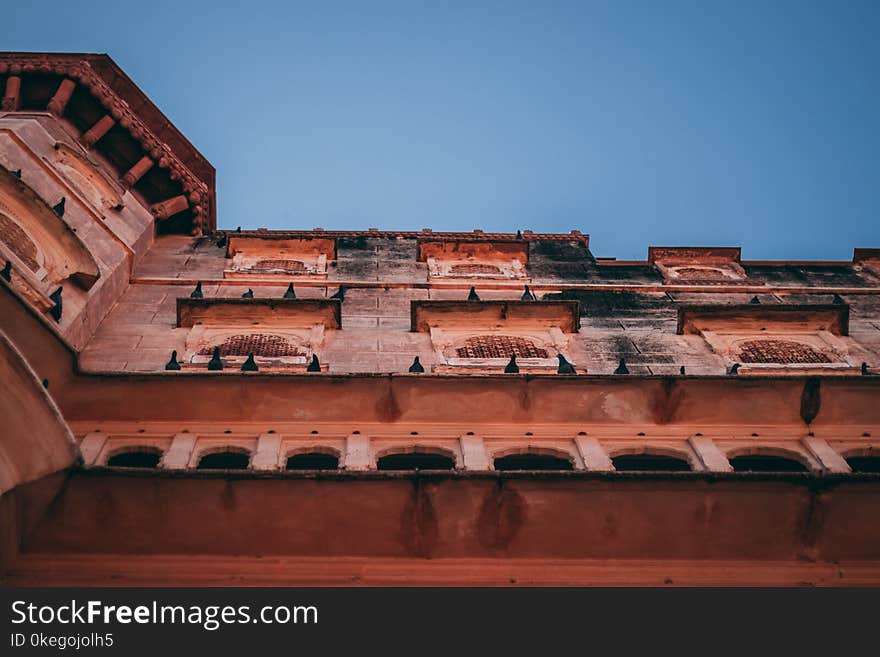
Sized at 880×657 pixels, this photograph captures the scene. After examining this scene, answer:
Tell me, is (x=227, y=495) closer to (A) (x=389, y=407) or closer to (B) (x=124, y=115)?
(A) (x=389, y=407)

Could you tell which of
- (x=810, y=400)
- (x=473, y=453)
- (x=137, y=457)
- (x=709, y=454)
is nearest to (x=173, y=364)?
(x=137, y=457)

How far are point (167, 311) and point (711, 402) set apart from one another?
11.1m

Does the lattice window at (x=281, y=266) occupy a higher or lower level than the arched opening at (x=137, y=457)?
higher

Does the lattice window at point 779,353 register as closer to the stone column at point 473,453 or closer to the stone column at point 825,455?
the stone column at point 825,455

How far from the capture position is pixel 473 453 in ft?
48.6

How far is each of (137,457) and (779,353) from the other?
472 inches

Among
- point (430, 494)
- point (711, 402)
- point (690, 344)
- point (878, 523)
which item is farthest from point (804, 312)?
point (430, 494)

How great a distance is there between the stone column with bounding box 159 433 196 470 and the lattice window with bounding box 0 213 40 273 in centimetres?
533

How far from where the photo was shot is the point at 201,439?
15062 millimetres

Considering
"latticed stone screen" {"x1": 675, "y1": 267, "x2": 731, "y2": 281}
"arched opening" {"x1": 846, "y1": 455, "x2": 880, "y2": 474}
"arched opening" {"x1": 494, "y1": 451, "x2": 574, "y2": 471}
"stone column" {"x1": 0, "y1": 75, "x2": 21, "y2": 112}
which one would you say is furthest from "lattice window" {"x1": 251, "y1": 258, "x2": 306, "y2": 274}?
"arched opening" {"x1": 846, "y1": 455, "x2": 880, "y2": 474}

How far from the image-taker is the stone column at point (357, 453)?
14.4m

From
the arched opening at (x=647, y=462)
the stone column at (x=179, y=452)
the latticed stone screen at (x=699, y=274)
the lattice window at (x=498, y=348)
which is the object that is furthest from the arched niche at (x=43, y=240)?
the latticed stone screen at (x=699, y=274)

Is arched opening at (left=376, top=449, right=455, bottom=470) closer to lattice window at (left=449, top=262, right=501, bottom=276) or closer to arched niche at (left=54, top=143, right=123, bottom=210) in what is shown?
lattice window at (left=449, top=262, right=501, bottom=276)

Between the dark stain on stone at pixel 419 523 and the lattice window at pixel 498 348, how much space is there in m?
6.55
